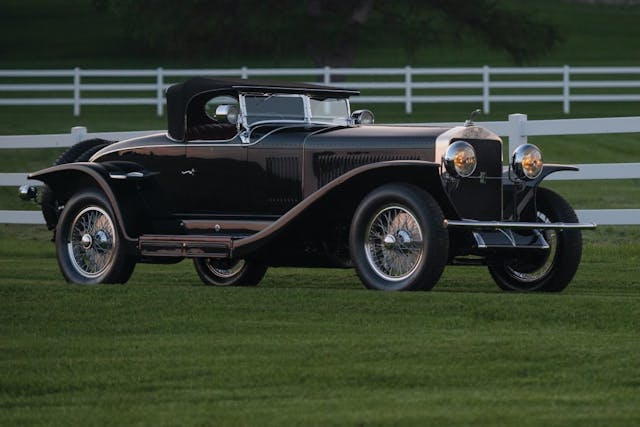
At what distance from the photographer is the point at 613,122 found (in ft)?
54.5

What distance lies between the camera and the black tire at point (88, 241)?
12523mm

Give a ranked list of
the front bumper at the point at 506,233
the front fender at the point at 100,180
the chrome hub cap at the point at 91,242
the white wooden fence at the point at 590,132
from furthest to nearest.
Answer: the white wooden fence at the point at 590,132, the chrome hub cap at the point at 91,242, the front fender at the point at 100,180, the front bumper at the point at 506,233

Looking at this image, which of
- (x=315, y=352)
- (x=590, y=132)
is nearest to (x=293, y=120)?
(x=315, y=352)

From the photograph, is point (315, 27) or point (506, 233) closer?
point (506, 233)

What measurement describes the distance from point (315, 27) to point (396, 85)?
7119 mm

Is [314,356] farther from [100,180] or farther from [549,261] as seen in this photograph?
[100,180]

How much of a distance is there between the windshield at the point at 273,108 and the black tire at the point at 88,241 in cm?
134

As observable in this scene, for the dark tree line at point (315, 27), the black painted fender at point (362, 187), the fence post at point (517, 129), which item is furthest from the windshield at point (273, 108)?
the dark tree line at point (315, 27)

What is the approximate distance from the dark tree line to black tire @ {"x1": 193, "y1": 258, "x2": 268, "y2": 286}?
28.0 meters

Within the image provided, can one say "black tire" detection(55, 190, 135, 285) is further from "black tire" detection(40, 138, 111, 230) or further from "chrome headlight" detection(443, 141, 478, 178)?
"chrome headlight" detection(443, 141, 478, 178)

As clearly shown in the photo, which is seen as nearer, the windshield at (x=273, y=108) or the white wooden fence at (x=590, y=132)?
the windshield at (x=273, y=108)

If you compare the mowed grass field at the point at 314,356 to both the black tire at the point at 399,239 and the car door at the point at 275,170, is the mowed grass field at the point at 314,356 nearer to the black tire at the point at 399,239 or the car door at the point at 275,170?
the black tire at the point at 399,239

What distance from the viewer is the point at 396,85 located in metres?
34.8

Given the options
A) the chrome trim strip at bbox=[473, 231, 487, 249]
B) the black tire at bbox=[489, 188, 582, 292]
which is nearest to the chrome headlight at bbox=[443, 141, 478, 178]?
the chrome trim strip at bbox=[473, 231, 487, 249]
